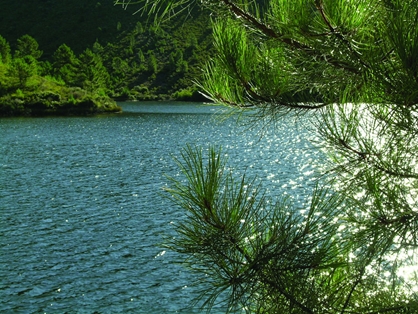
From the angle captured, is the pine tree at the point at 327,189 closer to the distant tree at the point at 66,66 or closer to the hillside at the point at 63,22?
the distant tree at the point at 66,66

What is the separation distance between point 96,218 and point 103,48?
414 ft

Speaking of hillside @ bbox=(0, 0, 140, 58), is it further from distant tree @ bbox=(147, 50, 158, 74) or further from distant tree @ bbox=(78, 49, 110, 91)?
distant tree @ bbox=(78, 49, 110, 91)

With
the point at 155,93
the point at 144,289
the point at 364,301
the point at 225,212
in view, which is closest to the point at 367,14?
the point at 225,212

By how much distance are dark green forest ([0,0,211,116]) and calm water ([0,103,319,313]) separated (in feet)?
142

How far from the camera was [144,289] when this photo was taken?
11430 millimetres

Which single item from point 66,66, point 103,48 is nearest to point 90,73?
point 66,66

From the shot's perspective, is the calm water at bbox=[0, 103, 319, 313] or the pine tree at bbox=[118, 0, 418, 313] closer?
the pine tree at bbox=[118, 0, 418, 313]

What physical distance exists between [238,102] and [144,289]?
861 centimetres

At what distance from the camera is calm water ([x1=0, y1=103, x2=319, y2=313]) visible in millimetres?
10977

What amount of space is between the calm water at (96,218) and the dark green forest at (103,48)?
43201mm

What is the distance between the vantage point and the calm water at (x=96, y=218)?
432 inches

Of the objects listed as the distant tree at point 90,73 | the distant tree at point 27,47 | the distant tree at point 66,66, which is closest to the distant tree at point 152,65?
the distant tree at point 90,73

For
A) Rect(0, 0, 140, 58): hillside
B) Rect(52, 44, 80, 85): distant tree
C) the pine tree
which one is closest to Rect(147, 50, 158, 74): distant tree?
Rect(0, 0, 140, 58): hillside

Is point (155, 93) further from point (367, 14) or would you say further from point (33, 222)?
point (367, 14)
